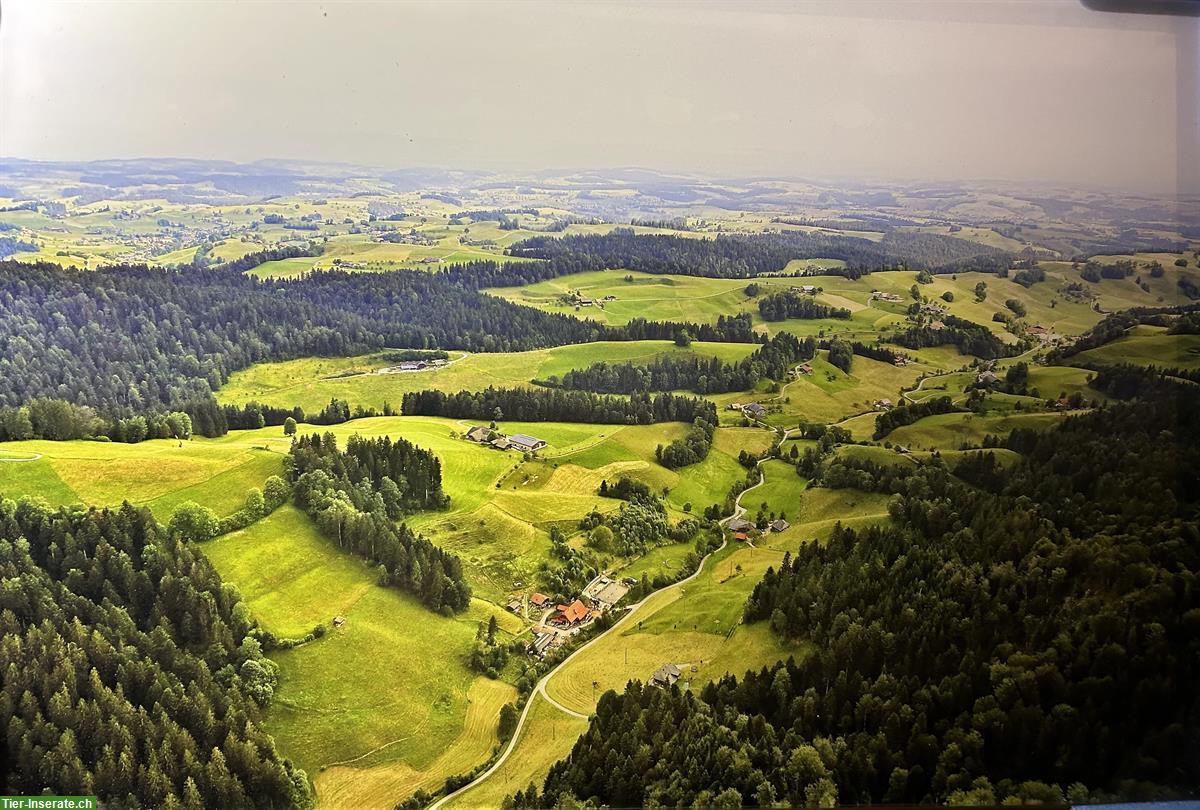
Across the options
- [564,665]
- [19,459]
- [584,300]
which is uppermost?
[584,300]

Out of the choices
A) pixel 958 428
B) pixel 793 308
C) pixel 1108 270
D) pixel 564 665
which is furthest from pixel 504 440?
pixel 1108 270

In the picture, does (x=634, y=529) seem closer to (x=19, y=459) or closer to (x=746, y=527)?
(x=746, y=527)

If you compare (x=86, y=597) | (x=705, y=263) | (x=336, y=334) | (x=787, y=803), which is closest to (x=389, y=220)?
(x=336, y=334)

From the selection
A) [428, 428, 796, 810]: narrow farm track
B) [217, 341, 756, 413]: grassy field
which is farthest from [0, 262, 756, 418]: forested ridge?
[428, 428, 796, 810]: narrow farm track

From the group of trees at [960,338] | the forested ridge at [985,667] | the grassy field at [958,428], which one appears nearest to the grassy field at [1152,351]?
the forested ridge at [985,667]

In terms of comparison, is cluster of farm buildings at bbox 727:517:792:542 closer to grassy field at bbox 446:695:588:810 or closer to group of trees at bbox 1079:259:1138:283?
grassy field at bbox 446:695:588:810

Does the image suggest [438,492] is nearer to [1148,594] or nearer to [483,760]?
[483,760]
